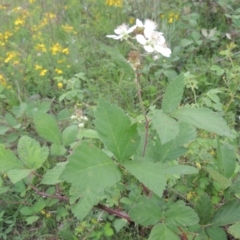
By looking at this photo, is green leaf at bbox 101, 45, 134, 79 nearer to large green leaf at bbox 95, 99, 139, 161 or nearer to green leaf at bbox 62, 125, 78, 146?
large green leaf at bbox 95, 99, 139, 161

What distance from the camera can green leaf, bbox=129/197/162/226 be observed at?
944 mm

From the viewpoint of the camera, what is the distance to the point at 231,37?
2.73m

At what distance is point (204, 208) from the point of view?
3.41ft

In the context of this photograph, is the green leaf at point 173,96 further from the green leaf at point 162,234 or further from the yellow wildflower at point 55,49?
the yellow wildflower at point 55,49

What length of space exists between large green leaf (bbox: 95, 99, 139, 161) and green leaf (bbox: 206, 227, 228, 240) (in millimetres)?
362

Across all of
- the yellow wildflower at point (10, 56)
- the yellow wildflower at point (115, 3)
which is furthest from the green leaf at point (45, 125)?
the yellow wildflower at point (115, 3)

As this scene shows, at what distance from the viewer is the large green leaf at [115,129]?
86cm

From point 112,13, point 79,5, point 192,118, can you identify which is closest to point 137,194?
point 192,118

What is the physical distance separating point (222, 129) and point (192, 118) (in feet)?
0.24

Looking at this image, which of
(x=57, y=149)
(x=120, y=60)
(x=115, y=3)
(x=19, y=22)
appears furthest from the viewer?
(x=115, y=3)

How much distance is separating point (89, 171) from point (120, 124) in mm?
133

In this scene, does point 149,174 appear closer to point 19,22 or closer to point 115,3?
point 19,22

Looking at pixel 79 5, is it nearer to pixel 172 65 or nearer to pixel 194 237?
pixel 172 65

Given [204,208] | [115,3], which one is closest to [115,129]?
[204,208]
